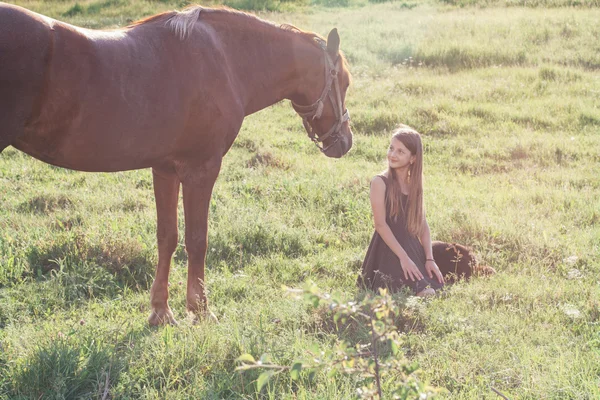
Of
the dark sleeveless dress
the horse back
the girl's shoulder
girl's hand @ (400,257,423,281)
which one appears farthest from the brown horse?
girl's hand @ (400,257,423,281)

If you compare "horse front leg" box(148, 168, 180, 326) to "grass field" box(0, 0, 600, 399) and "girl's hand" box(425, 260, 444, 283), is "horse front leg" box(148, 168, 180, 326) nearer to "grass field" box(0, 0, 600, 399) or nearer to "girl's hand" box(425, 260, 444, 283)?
"grass field" box(0, 0, 600, 399)

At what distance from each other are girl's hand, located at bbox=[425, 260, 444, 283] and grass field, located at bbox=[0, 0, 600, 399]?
21 centimetres

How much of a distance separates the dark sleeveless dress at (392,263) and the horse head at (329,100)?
51 cm

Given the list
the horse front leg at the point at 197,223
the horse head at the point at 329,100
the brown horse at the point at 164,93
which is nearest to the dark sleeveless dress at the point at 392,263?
the horse head at the point at 329,100

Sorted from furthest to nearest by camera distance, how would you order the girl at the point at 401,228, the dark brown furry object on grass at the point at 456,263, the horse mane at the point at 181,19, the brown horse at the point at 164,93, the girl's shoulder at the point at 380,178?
the dark brown furry object on grass at the point at 456,263
the girl's shoulder at the point at 380,178
the girl at the point at 401,228
the horse mane at the point at 181,19
the brown horse at the point at 164,93

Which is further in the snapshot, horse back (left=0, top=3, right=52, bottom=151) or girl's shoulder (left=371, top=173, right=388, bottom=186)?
girl's shoulder (left=371, top=173, right=388, bottom=186)

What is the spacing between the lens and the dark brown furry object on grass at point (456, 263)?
14.8 ft

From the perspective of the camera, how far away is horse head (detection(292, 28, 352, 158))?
4.27 meters

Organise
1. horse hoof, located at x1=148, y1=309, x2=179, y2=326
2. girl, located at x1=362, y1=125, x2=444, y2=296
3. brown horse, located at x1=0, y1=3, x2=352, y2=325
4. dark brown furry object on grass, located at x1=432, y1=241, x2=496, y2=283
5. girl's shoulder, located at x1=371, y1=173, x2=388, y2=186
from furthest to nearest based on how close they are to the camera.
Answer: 1. dark brown furry object on grass, located at x1=432, y1=241, x2=496, y2=283
2. girl's shoulder, located at x1=371, y1=173, x2=388, y2=186
3. girl, located at x1=362, y1=125, x2=444, y2=296
4. horse hoof, located at x1=148, y1=309, x2=179, y2=326
5. brown horse, located at x1=0, y1=3, x2=352, y2=325

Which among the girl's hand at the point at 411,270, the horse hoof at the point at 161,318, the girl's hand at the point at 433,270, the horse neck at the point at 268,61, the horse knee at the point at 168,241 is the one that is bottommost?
the horse hoof at the point at 161,318

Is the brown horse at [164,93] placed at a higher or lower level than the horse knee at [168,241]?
higher

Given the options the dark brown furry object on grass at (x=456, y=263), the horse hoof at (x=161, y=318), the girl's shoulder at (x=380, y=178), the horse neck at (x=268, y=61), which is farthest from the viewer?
the dark brown furry object on grass at (x=456, y=263)

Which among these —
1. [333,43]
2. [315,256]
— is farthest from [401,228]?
[333,43]

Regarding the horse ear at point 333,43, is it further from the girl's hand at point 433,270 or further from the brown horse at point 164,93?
the girl's hand at point 433,270
